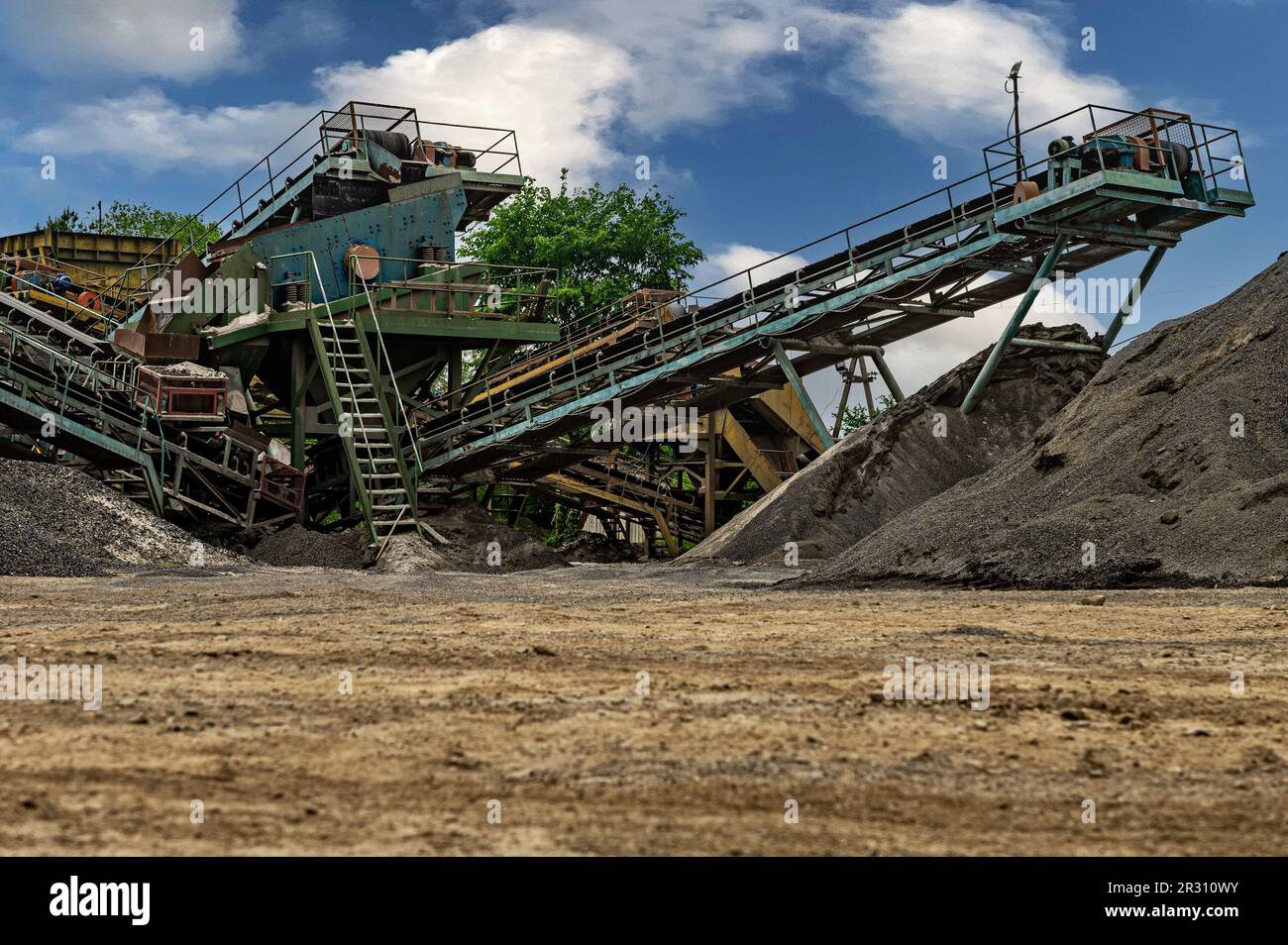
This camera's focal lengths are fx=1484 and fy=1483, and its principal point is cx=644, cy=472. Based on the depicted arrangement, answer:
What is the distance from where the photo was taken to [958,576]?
15.7 metres

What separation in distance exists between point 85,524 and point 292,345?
8259mm

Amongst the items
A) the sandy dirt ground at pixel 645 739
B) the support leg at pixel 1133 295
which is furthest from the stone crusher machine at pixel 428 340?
the sandy dirt ground at pixel 645 739

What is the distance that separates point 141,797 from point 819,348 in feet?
67.0

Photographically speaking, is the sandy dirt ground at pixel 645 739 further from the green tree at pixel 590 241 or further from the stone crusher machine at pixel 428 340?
the green tree at pixel 590 241

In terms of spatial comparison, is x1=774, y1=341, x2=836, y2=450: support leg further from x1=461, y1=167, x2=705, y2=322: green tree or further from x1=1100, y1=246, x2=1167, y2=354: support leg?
x1=461, y1=167, x2=705, y2=322: green tree

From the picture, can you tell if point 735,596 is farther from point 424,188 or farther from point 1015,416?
point 424,188

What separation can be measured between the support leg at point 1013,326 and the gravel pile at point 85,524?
11546 mm

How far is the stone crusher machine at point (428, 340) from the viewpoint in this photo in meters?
22.4

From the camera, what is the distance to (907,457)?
74.5 feet

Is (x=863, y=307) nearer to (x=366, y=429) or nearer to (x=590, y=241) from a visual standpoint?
(x=366, y=429)

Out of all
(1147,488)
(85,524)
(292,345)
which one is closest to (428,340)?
(292,345)

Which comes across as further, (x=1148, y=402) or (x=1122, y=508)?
(x=1148, y=402)
